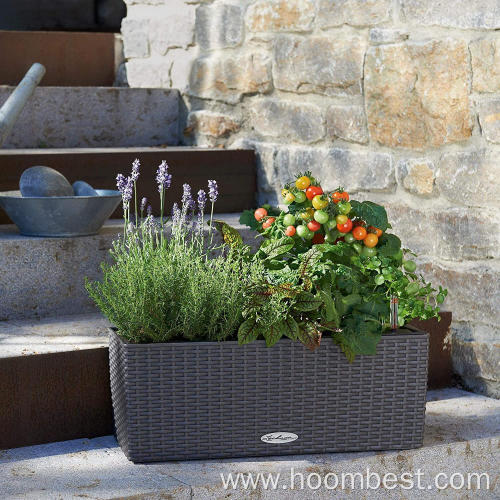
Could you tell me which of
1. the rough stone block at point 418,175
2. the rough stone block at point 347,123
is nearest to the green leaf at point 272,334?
the rough stone block at point 418,175

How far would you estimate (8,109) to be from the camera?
2789mm

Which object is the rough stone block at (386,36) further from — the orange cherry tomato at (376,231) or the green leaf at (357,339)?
the green leaf at (357,339)

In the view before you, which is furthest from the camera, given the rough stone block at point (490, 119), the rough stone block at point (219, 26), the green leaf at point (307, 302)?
the rough stone block at point (219, 26)

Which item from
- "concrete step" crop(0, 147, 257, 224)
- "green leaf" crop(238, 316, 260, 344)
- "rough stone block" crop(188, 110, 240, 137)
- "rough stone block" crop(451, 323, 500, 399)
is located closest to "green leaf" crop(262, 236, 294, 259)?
"green leaf" crop(238, 316, 260, 344)

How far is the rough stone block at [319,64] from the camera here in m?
2.89

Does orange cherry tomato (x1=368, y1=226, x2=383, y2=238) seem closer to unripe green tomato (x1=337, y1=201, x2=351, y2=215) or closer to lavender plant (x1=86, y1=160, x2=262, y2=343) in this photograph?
unripe green tomato (x1=337, y1=201, x2=351, y2=215)

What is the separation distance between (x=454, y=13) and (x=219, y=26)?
44.9 inches

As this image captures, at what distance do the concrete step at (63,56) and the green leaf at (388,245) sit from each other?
6.68 feet

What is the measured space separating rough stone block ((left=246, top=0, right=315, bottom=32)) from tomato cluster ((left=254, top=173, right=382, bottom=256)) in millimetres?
907

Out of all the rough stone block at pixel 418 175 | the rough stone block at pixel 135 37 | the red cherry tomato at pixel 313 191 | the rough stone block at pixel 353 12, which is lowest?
the red cherry tomato at pixel 313 191

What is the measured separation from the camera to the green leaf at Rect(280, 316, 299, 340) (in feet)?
6.86

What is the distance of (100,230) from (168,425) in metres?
0.84

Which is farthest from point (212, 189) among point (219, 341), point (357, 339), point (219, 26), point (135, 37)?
point (135, 37)

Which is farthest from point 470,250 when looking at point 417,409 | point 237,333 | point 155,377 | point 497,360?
point 155,377
